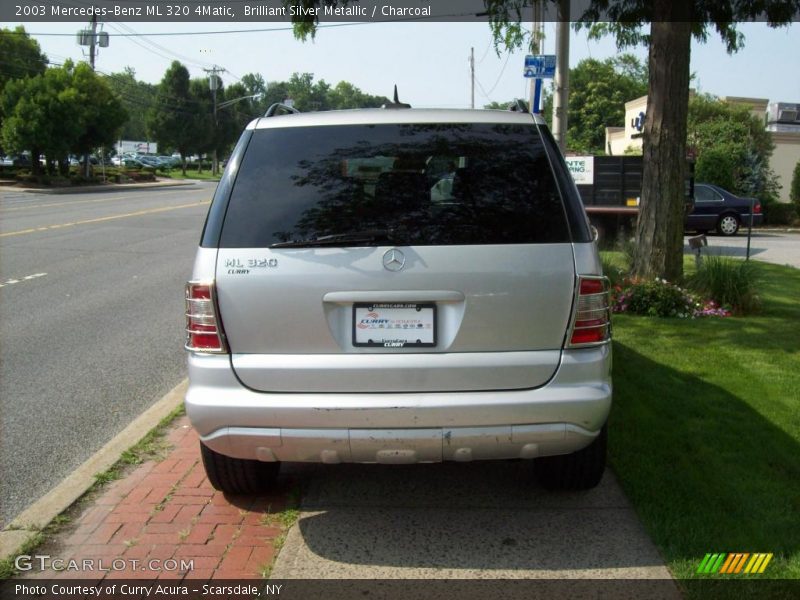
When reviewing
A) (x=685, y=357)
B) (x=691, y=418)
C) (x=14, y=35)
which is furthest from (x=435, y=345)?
(x=14, y=35)

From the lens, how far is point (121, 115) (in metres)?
46.5

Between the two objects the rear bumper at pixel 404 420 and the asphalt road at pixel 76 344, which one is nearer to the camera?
the rear bumper at pixel 404 420

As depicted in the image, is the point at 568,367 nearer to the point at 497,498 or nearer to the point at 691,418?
the point at 497,498

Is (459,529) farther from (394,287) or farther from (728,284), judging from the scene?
(728,284)

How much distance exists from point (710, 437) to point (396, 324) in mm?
2493

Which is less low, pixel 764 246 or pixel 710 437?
pixel 764 246

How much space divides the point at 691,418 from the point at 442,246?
2.68 m

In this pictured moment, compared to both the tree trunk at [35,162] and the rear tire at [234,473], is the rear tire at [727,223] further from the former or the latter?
the tree trunk at [35,162]

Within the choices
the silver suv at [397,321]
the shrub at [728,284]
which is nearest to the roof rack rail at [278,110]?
the silver suv at [397,321]

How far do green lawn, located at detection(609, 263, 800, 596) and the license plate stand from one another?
1443 mm

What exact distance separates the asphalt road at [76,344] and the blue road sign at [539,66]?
20.1 feet

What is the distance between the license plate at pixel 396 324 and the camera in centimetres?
337

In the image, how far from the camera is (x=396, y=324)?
337cm

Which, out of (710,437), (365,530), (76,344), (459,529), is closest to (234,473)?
(365,530)
